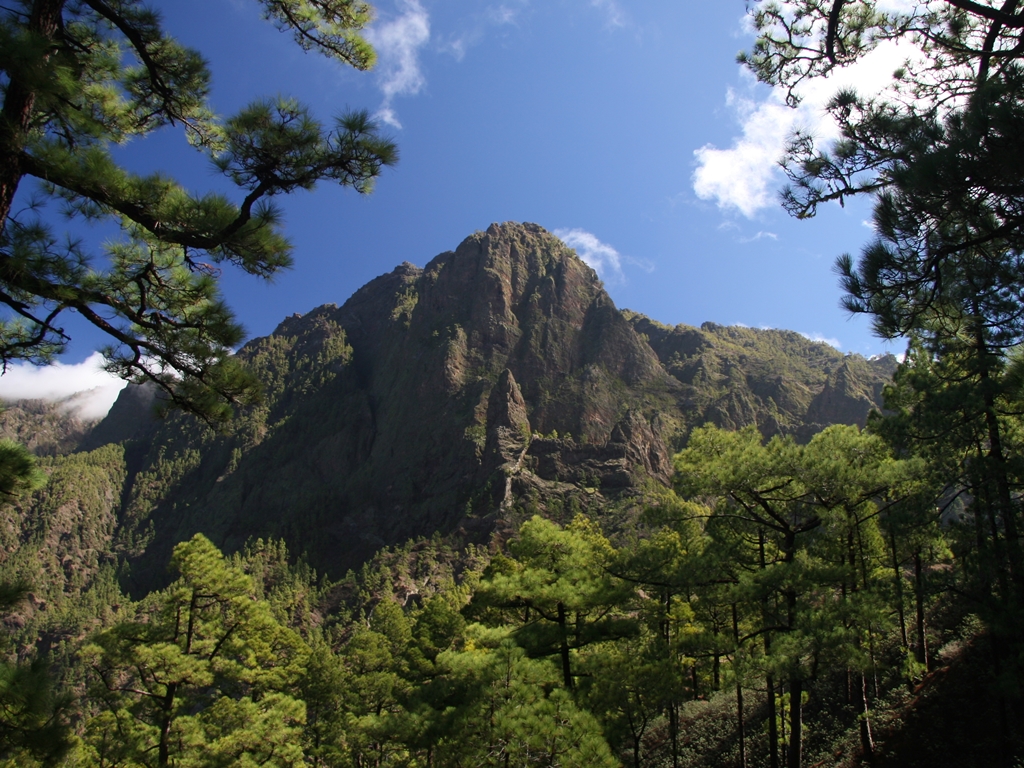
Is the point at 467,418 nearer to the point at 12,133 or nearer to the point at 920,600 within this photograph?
the point at 920,600

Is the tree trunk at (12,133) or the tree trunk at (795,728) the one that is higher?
the tree trunk at (12,133)

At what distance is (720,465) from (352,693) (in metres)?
19.5

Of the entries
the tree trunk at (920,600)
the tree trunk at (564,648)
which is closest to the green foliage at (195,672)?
the tree trunk at (564,648)

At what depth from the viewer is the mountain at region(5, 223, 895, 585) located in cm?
11050

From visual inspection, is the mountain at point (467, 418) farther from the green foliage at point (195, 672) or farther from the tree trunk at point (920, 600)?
the green foliage at point (195, 672)

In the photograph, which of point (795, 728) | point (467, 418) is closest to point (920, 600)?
point (795, 728)

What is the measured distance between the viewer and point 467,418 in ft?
401

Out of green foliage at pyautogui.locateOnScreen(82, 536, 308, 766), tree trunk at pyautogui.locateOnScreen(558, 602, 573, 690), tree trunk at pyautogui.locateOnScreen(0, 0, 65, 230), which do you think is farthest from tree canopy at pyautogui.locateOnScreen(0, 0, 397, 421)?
green foliage at pyautogui.locateOnScreen(82, 536, 308, 766)

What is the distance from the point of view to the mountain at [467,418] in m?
110

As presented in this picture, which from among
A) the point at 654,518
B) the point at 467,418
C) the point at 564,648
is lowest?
the point at 564,648

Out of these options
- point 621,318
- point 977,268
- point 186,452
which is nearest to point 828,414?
point 621,318

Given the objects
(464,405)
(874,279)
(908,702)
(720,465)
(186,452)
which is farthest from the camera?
(186,452)

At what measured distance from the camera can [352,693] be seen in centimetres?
2352

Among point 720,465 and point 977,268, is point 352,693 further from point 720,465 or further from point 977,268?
point 977,268
